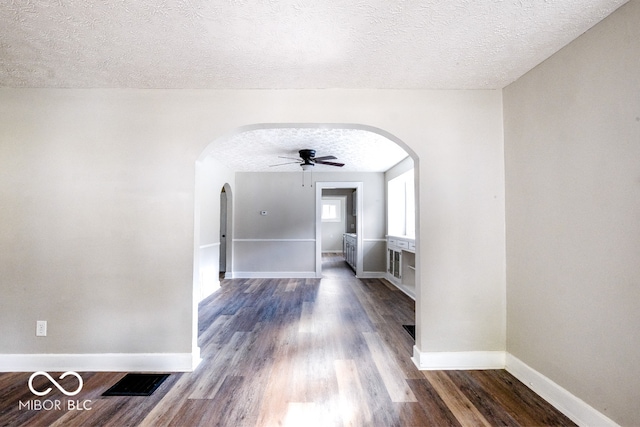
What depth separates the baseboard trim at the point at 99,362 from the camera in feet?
7.60

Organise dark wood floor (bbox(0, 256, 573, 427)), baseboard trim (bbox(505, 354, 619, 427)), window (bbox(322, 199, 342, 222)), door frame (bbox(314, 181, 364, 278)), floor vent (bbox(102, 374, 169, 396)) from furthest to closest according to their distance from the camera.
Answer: window (bbox(322, 199, 342, 222))
door frame (bbox(314, 181, 364, 278))
floor vent (bbox(102, 374, 169, 396))
dark wood floor (bbox(0, 256, 573, 427))
baseboard trim (bbox(505, 354, 619, 427))

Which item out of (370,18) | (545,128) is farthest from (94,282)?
(545,128)

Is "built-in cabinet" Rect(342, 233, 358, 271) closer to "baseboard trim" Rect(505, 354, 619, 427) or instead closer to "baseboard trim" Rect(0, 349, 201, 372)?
"baseboard trim" Rect(505, 354, 619, 427)

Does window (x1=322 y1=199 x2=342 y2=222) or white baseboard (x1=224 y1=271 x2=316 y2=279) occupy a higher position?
window (x1=322 y1=199 x2=342 y2=222)

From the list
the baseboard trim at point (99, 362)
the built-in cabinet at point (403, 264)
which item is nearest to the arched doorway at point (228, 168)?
the baseboard trim at point (99, 362)

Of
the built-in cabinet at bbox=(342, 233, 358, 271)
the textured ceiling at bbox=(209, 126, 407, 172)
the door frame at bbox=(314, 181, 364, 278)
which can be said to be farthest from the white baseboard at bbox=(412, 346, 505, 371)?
the built-in cabinet at bbox=(342, 233, 358, 271)

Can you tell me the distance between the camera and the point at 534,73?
209 cm

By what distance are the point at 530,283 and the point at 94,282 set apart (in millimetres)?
3424

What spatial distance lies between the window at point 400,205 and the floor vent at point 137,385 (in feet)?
15.1

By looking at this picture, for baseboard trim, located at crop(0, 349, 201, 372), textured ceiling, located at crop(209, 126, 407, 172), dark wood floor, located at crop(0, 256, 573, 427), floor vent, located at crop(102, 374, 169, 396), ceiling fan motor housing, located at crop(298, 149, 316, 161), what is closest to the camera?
dark wood floor, located at crop(0, 256, 573, 427)

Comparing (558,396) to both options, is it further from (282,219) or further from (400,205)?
(282,219)

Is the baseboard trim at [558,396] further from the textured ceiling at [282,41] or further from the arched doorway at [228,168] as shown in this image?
the textured ceiling at [282,41]

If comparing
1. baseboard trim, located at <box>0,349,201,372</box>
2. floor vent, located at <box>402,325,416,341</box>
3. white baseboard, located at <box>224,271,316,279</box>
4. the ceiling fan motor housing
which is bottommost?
white baseboard, located at <box>224,271,316,279</box>

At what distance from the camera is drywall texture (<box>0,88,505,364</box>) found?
2357mm
